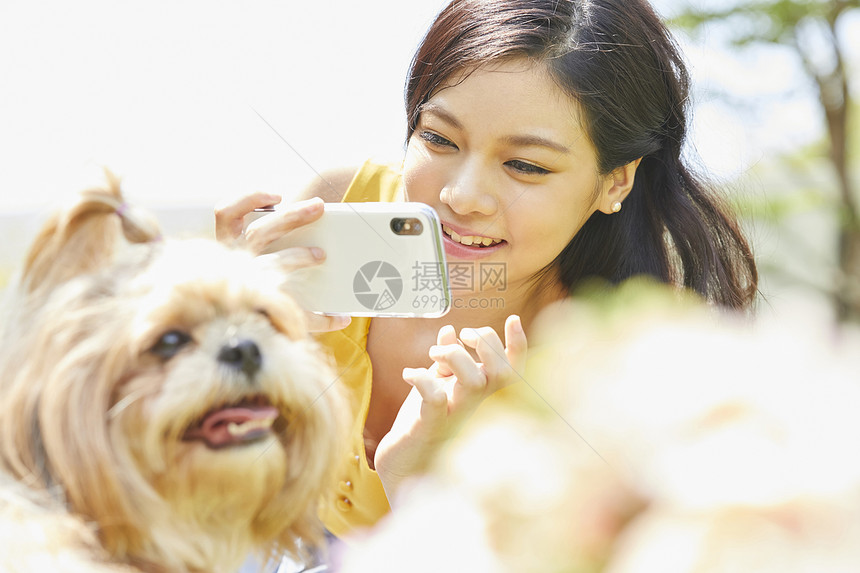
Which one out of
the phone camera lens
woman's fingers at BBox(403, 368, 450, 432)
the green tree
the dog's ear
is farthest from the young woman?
the green tree

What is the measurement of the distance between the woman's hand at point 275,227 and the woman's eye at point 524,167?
0.37 metres

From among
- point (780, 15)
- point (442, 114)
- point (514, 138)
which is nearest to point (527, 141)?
point (514, 138)

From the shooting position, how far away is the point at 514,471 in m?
0.33

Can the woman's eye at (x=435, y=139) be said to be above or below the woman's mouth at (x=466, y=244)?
above

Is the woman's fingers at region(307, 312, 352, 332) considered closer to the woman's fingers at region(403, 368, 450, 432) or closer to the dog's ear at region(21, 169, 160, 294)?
the woman's fingers at region(403, 368, 450, 432)

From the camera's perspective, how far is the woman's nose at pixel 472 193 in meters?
1.20

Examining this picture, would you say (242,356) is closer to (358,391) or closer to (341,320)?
(341,320)

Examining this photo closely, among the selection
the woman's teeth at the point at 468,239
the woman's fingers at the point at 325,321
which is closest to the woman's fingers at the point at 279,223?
the woman's fingers at the point at 325,321

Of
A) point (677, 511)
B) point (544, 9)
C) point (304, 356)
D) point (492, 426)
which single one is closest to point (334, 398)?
point (304, 356)

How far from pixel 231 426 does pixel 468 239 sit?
0.68 m

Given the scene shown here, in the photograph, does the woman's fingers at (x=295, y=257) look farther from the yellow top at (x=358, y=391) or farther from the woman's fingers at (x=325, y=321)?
the yellow top at (x=358, y=391)

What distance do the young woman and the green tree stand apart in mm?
3191

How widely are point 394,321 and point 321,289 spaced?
1.85 feet

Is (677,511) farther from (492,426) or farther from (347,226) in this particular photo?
(347,226)
